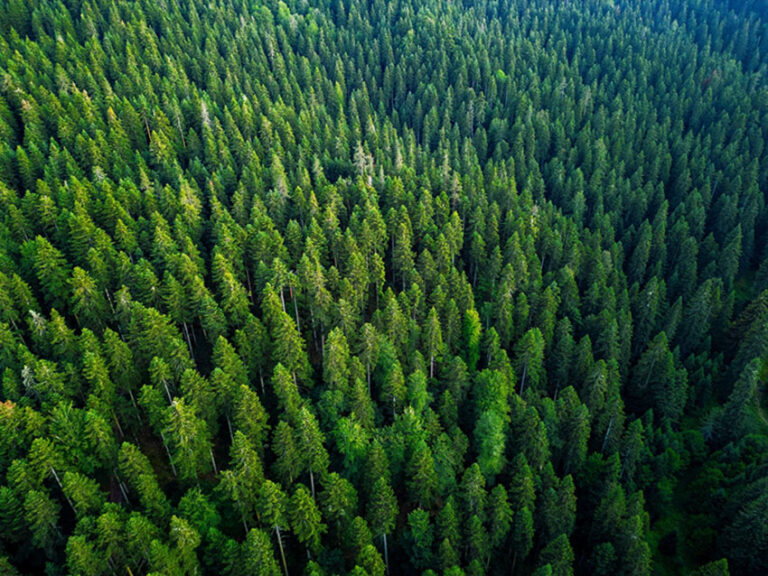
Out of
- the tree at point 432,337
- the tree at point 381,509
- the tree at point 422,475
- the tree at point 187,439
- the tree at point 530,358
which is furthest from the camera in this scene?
the tree at point 530,358

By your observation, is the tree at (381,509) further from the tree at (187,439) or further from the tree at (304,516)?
the tree at (187,439)

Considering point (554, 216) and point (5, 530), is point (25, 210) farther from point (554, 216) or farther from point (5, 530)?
point (554, 216)

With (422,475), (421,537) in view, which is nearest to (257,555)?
(421,537)

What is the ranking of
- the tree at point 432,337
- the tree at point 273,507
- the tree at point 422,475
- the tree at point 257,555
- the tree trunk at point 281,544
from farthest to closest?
1. the tree at point 432,337
2. the tree at point 422,475
3. the tree trunk at point 281,544
4. the tree at point 273,507
5. the tree at point 257,555

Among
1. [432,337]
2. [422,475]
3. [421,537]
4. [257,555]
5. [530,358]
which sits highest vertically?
[257,555]

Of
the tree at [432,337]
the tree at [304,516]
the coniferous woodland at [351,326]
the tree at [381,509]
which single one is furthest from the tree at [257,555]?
the tree at [432,337]

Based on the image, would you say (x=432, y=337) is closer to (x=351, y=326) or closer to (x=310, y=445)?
(x=351, y=326)

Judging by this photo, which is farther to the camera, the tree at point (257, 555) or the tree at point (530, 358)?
the tree at point (530, 358)

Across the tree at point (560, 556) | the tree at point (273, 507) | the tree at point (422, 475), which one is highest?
the tree at point (273, 507)

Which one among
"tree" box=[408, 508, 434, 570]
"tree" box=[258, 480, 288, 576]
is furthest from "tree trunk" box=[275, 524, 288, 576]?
"tree" box=[408, 508, 434, 570]
